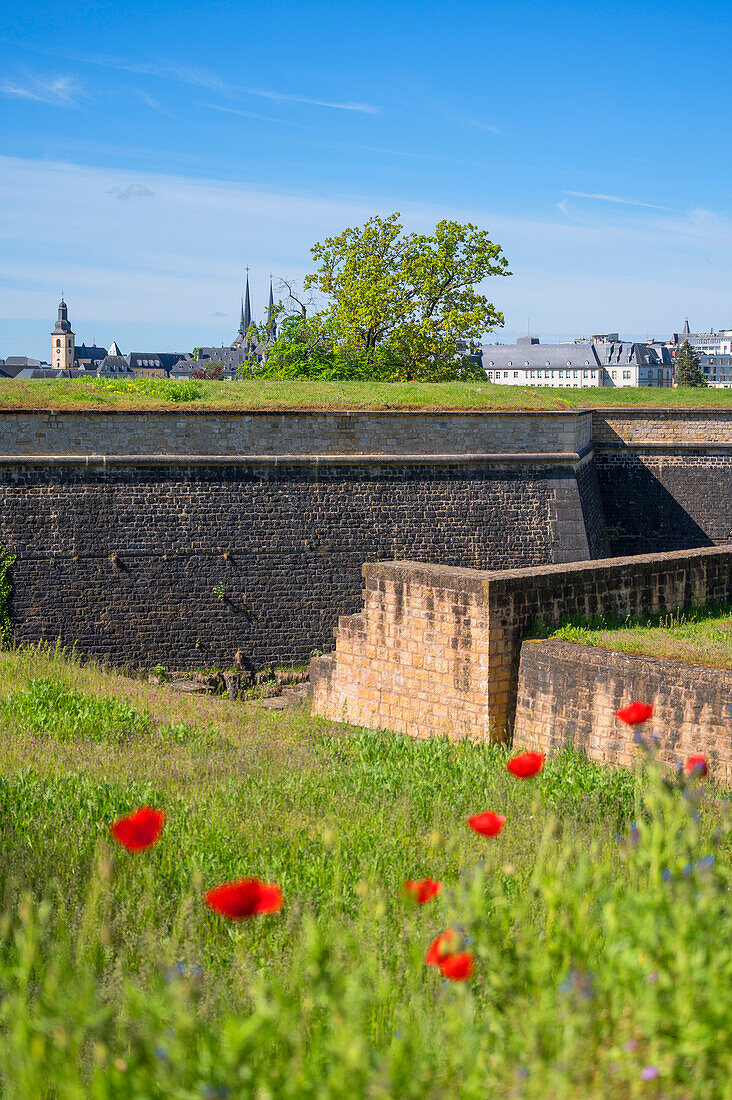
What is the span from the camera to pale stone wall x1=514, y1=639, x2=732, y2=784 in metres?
7.57

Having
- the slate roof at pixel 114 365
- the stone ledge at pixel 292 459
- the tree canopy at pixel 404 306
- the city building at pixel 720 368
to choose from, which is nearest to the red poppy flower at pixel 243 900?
the stone ledge at pixel 292 459

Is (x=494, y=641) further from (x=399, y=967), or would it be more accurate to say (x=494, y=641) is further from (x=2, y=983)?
(x=2, y=983)

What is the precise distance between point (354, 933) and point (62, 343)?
404 feet

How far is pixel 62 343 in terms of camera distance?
11856 centimetres

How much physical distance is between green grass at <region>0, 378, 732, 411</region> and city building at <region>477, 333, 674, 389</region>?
294 feet

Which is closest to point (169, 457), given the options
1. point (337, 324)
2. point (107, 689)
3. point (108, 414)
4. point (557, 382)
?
point (108, 414)

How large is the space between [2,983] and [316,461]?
531 inches

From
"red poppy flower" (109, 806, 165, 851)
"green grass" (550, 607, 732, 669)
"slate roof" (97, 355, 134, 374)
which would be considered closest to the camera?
"red poppy flower" (109, 806, 165, 851)

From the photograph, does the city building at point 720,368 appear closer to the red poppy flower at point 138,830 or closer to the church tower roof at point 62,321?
the church tower roof at point 62,321

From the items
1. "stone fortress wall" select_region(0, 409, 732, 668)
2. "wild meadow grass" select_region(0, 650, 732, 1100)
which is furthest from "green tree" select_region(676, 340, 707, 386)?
"wild meadow grass" select_region(0, 650, 732, 1100)

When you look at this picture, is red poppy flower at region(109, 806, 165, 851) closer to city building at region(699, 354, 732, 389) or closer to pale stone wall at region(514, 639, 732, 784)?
pale stone wall at region(514, 639, 732, 784)

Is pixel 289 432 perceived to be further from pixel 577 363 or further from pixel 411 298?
pixel 577 363

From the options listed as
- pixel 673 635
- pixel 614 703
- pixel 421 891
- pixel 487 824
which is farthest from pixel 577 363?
pixel 421 891

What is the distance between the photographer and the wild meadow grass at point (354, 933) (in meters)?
2.27
